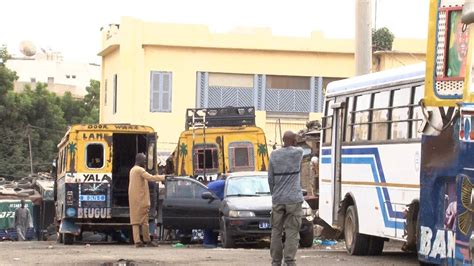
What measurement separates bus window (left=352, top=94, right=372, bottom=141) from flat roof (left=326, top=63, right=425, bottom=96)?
197mm

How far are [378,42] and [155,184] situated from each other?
26.2 m

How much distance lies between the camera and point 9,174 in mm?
65438

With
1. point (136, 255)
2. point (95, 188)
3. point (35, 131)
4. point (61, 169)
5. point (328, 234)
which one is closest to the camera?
point (136, 255)

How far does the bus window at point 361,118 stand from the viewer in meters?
17.7

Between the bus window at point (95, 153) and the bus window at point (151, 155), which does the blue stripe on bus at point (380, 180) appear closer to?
the bus window at point (151, 155)

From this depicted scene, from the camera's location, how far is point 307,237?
21.8m

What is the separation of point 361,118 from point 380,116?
102cm

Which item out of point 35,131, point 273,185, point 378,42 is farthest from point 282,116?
point 273,185

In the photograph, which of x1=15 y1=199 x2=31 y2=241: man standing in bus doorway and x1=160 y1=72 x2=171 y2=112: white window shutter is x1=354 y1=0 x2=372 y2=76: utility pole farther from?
x1=160 y1=72 x2=171 y2=112: white window shutter

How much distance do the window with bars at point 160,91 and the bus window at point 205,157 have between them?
16.1m

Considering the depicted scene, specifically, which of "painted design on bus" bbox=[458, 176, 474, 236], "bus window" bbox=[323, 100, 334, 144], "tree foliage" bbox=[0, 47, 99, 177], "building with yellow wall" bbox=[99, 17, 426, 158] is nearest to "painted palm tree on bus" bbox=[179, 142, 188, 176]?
"bus window" bbox=[323, 100, 334, 144]

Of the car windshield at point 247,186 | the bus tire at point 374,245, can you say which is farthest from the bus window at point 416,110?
Result: the car windshield at point 247,186

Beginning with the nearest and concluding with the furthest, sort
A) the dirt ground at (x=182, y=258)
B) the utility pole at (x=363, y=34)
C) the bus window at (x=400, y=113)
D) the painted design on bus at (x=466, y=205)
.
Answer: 1. the painted design on bus at (x=466, y=205)
2. the bus window at (x=400, y=113)
3. the dirt ground at (x=182, y=258)
4. the utility pole at (x=363, y=34)

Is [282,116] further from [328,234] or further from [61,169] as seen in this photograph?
[328,234]
